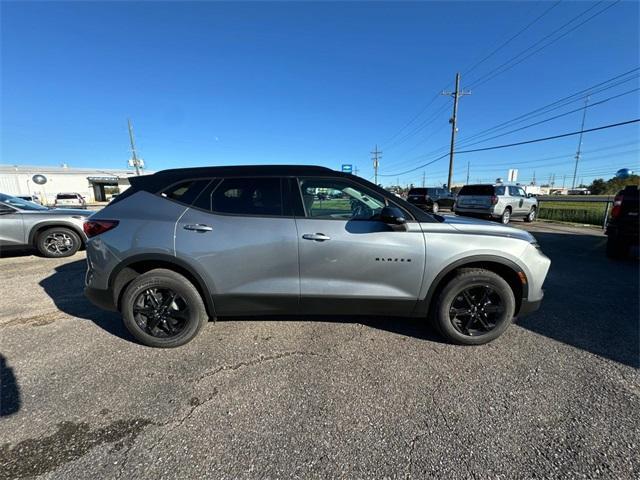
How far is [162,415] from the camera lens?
2.00 meters

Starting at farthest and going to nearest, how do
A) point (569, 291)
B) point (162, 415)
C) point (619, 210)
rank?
point (619, 210) < point (569, 291) < point (162, 415)

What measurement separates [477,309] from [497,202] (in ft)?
38.4

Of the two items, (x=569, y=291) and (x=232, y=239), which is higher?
(x=232, y=239)

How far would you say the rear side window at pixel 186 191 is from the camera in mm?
2758

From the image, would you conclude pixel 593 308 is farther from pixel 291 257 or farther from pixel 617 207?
pixel 291 257

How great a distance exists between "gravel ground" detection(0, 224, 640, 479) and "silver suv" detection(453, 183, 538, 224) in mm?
10282

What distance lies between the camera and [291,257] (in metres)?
2.67

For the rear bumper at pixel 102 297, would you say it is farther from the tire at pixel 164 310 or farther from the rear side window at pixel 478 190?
the rear side window at pixel 478 190

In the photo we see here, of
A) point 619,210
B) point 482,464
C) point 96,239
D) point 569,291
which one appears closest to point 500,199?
point 619,210

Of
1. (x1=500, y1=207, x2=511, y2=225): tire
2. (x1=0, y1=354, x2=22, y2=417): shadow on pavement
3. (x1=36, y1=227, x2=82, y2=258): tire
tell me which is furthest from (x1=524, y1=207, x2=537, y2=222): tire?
(x1=36, y1=227, x2=82, y2=258): tire

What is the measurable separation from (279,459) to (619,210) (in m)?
7.97

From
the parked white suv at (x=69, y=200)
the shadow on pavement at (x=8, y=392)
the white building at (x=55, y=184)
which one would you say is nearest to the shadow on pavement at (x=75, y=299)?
the shadow on pavement at (x=8, y=392)

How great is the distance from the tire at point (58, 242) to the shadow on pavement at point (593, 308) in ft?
27.7

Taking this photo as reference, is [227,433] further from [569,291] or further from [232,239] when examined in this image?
[569,291]
